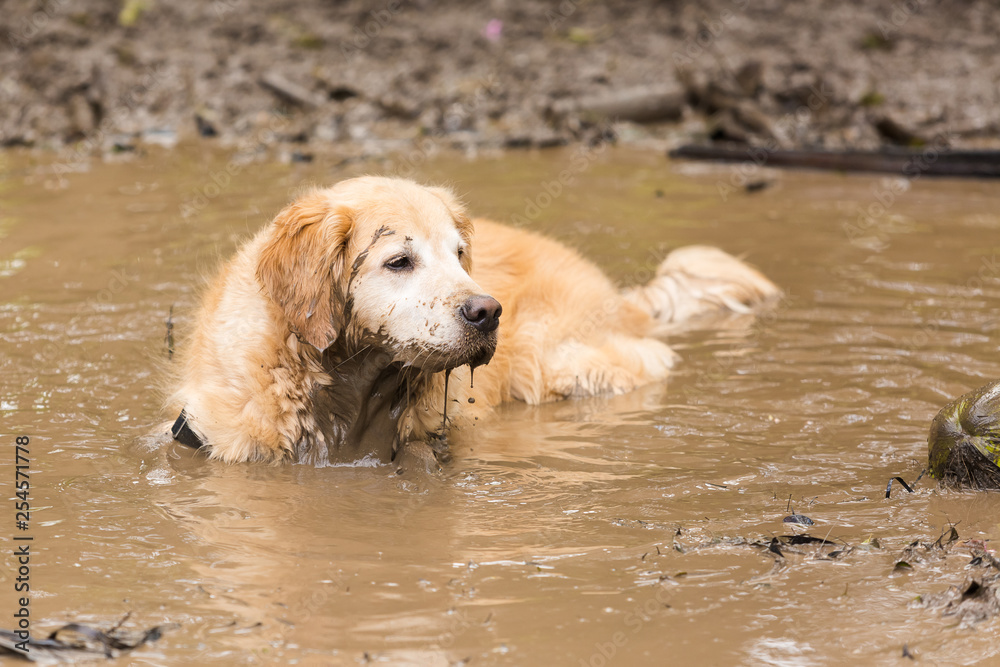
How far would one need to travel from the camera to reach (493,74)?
15.4m

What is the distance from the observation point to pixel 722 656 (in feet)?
9.66

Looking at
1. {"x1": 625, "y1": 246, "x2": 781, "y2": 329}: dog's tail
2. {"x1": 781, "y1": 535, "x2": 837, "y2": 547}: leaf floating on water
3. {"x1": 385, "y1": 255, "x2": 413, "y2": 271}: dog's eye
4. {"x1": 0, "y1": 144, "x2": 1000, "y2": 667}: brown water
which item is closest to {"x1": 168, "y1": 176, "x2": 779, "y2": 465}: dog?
{"x1": 385, "y1": 255, "x2": 413, "y2": 271}: dog's eye

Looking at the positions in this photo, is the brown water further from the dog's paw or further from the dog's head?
the dog's head

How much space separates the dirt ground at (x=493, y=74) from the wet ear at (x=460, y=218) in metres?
7.21

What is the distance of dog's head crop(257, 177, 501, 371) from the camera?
4.28 metres

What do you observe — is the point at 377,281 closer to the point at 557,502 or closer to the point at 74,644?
the point at 557,502

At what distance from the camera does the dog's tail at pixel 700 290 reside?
7188 millimetres

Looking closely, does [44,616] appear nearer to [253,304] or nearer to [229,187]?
[253,304]

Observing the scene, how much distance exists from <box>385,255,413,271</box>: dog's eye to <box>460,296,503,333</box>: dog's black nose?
0.37 m

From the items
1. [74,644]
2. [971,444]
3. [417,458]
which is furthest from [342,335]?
[971,444]

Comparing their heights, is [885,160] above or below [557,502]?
above

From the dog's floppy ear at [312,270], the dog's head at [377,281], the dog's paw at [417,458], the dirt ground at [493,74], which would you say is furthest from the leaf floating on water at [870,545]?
the dirt ground at [493,74]

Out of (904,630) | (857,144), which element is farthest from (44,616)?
(857,144)

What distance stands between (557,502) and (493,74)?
478 inches
